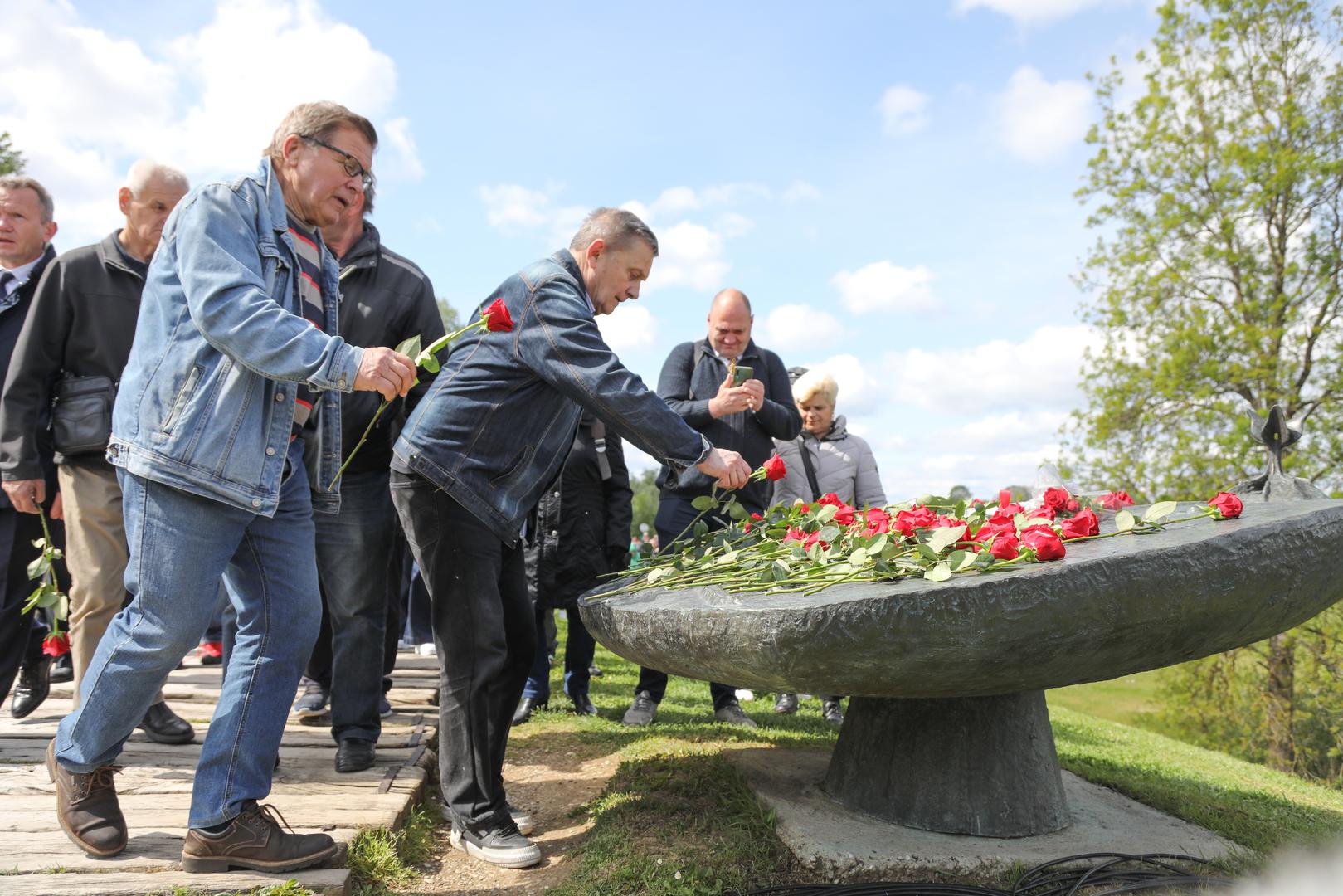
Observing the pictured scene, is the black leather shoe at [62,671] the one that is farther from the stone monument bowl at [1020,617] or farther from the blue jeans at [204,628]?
the stone monument bowl at [1020,617]

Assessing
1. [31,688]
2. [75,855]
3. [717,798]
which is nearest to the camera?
[75,855]

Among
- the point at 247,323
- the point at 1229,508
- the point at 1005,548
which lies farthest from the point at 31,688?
the point at 1229,508

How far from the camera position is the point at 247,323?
7.47ft

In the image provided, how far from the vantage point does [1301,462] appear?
12875 millimetres

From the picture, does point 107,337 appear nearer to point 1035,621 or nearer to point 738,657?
point 738,657

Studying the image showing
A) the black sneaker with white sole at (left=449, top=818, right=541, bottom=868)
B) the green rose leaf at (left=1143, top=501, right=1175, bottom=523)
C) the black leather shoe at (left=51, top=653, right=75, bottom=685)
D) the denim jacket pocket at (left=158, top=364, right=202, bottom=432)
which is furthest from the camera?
the black leather shoe at (left=51, top=653, right=75, bottom=685)

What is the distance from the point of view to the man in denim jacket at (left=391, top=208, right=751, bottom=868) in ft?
9.53

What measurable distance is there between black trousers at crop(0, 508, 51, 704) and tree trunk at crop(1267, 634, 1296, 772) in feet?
47.3

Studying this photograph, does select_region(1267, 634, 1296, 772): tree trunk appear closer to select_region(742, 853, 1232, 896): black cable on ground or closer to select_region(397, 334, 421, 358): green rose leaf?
select_region(742, 853, 1232, 896): black cable on ground

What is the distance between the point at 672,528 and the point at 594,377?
194 centimetres

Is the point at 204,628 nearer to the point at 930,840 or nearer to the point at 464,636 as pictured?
the point at 464,636

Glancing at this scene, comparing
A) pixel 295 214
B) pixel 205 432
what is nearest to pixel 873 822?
pixel 205 432

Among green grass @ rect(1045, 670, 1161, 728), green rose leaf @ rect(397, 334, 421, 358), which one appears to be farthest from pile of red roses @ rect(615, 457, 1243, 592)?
green grass @ rect(1045, 670, 1161, 728)

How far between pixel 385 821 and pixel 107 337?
95.1 inches
